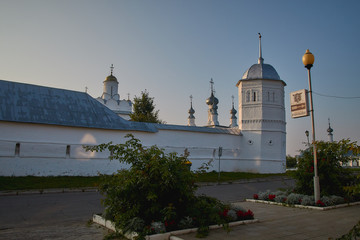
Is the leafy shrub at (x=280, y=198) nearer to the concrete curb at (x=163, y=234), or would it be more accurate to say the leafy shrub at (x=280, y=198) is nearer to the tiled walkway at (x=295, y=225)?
the tiled walkway at (x=295, y=225)

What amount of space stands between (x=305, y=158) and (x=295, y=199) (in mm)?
2239

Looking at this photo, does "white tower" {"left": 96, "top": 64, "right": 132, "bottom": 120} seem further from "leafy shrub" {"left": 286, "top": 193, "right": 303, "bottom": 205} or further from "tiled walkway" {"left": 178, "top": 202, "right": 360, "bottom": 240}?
"tiled walkway" {"left": 178, "top": 202, "right": 360, "bottom": 240}

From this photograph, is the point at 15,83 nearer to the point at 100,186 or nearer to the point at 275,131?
the point at 100,186

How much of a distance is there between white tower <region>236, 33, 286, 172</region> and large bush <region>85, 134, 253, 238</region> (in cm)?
2097

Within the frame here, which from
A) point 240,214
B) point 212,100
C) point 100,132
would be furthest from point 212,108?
point 240,214

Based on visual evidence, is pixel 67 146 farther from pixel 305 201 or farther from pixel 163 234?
pixel 163 234

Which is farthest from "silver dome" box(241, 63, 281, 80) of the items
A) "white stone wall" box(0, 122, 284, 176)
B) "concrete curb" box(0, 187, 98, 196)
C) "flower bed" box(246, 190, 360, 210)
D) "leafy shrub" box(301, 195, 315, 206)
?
"leafy shrub" box(301, 195, 315, 206)

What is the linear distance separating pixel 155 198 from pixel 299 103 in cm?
665

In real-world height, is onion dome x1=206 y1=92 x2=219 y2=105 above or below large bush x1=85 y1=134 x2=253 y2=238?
above

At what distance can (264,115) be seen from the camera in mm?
26797

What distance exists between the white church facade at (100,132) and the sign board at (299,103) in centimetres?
1276

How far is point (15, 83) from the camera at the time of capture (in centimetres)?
1894

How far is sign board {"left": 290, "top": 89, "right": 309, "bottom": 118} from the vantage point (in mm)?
9820

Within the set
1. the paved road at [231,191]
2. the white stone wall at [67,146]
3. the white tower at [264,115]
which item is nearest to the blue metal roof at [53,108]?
the white stone wall at [67,146]
